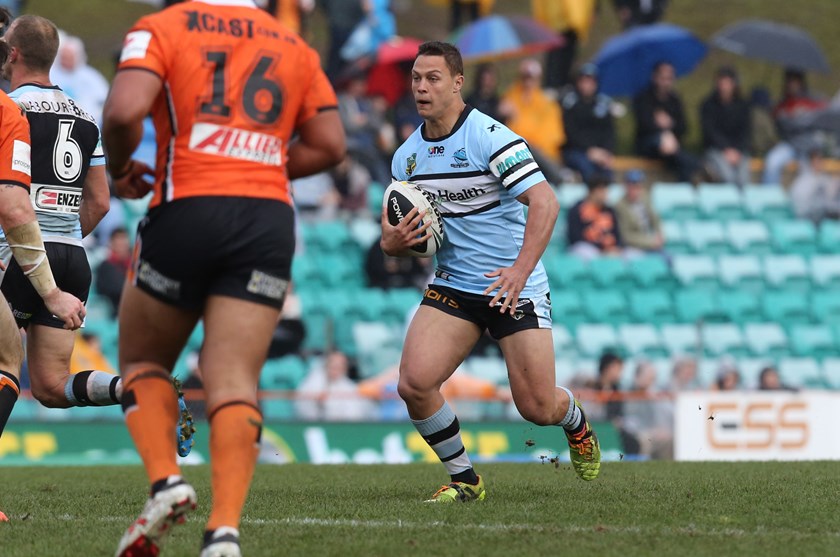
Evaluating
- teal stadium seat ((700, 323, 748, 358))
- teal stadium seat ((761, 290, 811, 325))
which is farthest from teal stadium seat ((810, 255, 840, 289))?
teal stadium seat ((700, 323, 748, 358))

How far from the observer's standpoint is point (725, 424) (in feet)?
43.2

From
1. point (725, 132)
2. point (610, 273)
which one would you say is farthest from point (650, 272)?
point (725, 132)

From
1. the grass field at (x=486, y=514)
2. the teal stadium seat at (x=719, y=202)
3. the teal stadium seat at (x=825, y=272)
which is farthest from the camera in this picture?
the teal stadium seat at (x=719, y=202)

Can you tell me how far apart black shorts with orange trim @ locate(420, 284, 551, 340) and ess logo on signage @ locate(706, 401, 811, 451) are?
6185 millimetres

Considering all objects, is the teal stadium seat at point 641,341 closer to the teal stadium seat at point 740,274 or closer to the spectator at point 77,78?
the teal stadium seat at point 740,274

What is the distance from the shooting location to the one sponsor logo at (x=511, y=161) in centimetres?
714

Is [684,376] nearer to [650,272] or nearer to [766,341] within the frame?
[766,341]

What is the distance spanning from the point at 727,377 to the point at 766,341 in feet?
8.54

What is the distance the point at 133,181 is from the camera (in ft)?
17.1

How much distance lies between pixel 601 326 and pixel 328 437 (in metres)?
4.96

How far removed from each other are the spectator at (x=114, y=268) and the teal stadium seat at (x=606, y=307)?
603cm

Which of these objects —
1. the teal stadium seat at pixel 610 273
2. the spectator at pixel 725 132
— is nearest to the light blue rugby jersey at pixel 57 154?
the teal stadium seat at pixel 610 273

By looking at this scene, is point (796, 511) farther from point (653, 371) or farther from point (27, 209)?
point (653, 371)

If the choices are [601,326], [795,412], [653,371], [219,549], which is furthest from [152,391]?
[601,326]
